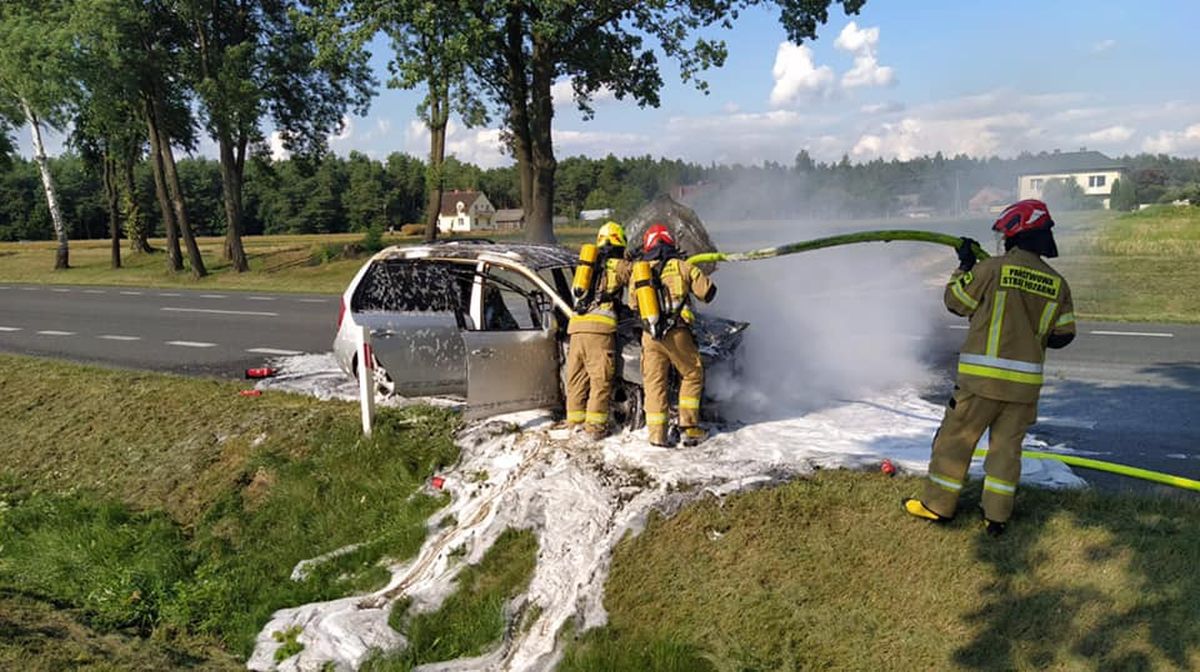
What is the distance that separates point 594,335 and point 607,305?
260 millimetres

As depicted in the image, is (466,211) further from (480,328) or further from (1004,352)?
(1004,352)

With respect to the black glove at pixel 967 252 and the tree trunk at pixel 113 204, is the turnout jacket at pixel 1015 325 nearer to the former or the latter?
the black glove at pixel 967 252

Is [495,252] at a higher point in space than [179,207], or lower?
lower

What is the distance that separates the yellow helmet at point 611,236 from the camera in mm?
6723

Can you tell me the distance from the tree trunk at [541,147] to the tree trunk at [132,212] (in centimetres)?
2364

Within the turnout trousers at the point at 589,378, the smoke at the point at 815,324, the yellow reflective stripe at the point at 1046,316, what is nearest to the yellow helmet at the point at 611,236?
the turnout trousers at the point at 589,378

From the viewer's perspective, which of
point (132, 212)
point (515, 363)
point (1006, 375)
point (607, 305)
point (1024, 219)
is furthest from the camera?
point (132, 212)

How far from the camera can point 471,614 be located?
16.2 feet

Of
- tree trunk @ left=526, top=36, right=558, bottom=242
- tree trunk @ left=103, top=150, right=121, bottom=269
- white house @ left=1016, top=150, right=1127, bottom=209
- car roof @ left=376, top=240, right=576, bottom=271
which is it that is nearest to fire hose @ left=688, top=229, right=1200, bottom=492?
car roof @ left=376, top=240, right=576, bottom=271

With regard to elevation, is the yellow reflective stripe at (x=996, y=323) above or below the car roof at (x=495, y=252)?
below

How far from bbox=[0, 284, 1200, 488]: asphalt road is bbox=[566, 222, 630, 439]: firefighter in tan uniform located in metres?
3.54

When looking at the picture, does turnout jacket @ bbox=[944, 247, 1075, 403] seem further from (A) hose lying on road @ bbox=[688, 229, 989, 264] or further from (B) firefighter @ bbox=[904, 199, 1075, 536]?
(A) hose lying on road @ bbox=[688, 229, 989, 264]

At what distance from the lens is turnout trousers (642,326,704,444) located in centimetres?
617

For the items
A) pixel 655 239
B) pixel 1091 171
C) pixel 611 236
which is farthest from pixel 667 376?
pixel 1091 171
